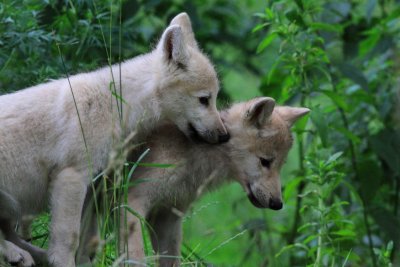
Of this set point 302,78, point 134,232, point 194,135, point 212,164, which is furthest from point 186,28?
point 134,232

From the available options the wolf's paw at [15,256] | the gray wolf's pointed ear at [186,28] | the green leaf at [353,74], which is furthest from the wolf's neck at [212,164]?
the green leaf at [353,74]

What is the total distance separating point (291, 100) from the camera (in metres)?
9.20

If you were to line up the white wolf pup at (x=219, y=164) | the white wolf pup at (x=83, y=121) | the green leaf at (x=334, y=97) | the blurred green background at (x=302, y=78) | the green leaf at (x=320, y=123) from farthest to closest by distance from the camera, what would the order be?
the green leaf at (x=334, y=97), the green leaf at (x=320, y=123), the blurred green background at (x=302, y=78), the white wolf pup at (x=219, y=164), the white wolf pup at (x=83, y=121)

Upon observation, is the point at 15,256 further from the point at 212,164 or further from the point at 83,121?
the point at 212,164

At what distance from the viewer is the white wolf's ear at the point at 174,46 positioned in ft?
22.3

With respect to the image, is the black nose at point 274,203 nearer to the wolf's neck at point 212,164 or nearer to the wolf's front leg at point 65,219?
the wolf's neck at point 212,164

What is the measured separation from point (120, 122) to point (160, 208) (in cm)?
67

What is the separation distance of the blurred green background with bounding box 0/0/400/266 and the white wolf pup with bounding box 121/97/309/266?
138mm

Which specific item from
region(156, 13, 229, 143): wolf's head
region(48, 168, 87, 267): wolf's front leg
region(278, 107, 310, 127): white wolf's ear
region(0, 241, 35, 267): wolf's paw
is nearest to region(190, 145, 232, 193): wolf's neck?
region(156, 13, 229, 143): wolf's head

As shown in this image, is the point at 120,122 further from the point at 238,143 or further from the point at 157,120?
the point at 238,143

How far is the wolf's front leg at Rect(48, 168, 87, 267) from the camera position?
6289 millimetres

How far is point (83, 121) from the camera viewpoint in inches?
257

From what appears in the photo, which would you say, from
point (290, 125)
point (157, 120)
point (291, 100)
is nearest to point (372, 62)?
point (291, 100)

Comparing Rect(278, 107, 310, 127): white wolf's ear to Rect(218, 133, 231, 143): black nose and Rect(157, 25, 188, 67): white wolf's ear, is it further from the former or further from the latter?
Rect(157, 25, 188, 67): white wolf's ear
